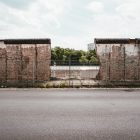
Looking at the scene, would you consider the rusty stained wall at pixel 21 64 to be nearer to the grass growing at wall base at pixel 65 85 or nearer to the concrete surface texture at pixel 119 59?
the grass growing at wall base at pixel 65 85

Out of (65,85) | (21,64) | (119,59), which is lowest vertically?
(65,85)

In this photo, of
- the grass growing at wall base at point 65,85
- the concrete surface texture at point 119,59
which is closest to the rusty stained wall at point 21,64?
the grass growing at wall base at point 65,85

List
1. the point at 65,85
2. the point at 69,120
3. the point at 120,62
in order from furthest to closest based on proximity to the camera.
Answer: the point at 120,62
the point at 65,85
the point at 69,120

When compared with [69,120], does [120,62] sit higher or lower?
higher

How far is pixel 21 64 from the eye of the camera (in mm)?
23969

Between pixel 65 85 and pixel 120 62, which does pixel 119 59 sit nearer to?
pixel 120 62

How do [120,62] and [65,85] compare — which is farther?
[120,62]

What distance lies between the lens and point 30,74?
23938 millimetres

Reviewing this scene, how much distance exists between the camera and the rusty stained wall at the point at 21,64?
23.8m

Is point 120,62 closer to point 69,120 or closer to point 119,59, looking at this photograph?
point 119,59

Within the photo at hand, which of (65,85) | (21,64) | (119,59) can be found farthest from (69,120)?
(119,59)

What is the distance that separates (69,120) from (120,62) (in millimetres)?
15086

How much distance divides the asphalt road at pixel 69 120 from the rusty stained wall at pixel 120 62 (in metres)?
10.5

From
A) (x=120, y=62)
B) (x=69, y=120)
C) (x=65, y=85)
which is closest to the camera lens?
(x=69, y=120)
